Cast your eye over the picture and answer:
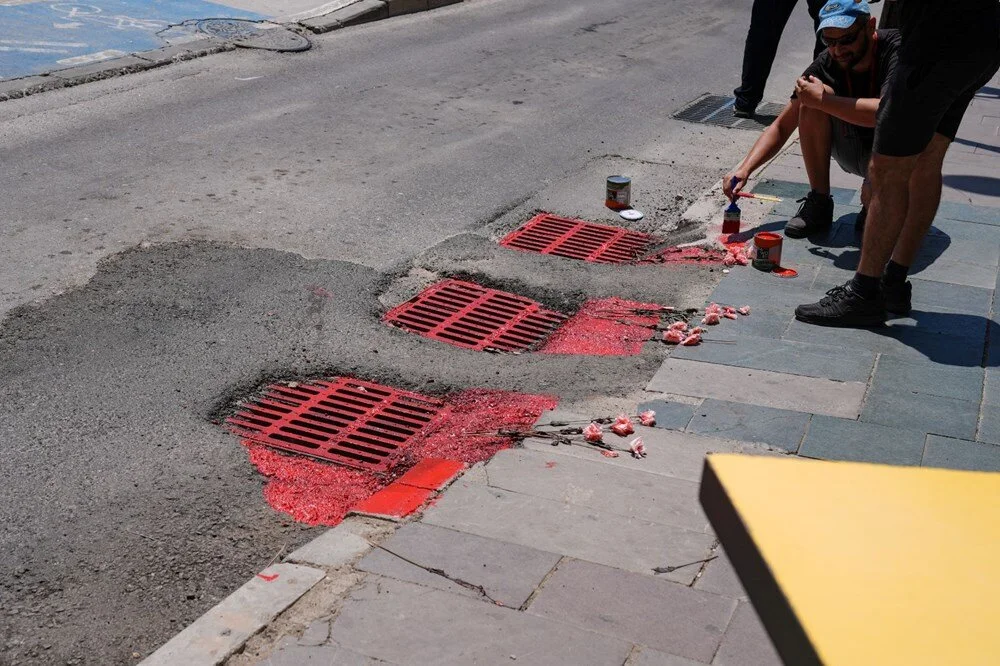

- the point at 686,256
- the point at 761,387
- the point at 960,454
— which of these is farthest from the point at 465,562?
the point at 686,256

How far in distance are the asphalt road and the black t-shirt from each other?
1343 millimetres

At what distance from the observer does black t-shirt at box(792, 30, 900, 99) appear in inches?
232

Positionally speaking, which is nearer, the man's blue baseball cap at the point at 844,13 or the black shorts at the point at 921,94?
the black shorts at the point at 921,94

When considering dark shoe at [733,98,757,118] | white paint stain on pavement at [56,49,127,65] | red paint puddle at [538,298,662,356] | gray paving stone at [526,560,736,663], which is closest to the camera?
gray paving stone at [526,560,736,663]

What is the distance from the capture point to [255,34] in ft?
40.7

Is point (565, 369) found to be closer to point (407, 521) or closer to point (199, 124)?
point (407, 521)

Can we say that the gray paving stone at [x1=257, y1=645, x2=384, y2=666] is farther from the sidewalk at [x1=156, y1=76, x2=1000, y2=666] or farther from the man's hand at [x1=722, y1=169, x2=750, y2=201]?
the man's hand at [x1=722, y1=169, x2=750, y2=201]

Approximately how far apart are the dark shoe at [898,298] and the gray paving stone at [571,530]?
241cm

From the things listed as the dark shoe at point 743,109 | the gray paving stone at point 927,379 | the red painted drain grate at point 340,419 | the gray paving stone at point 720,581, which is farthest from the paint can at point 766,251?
the dark shoe at point 743,109

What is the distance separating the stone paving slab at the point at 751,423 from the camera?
433 cm

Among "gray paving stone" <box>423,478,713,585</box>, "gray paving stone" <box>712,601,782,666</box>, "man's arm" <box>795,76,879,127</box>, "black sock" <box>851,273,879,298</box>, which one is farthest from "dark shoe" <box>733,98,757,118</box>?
"gray paving stone" <box>712,601,782,666</box>

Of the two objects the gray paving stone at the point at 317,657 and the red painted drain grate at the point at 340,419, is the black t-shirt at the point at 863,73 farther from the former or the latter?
the gray paving stone at the point at 317,657

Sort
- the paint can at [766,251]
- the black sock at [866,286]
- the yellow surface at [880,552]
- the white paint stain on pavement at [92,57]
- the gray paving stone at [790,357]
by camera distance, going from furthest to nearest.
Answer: the white paint stain on pavement at [92,57] → the paint can at [766,251] → the black sock at [866,286] → the gray paving stone at [790,357] → the yellow surface at [880,552]

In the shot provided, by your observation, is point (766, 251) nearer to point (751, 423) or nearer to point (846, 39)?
point (846, 39)
